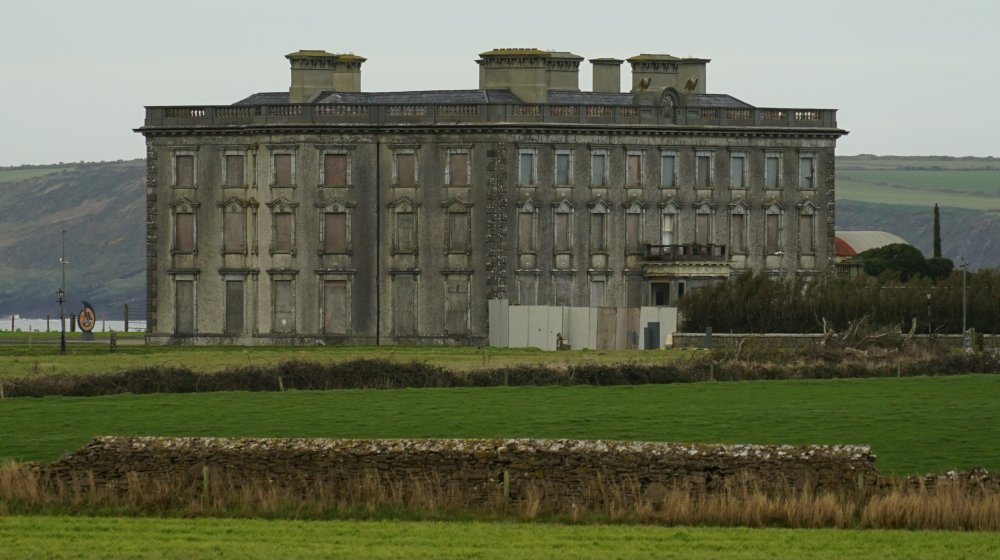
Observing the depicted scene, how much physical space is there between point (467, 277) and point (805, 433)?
56.7 m

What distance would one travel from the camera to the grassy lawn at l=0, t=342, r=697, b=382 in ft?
254

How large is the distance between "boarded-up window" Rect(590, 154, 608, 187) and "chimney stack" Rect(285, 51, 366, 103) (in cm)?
1252

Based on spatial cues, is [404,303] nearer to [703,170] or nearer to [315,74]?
[315,74]

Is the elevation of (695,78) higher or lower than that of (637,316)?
higher

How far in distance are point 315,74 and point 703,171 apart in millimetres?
17594

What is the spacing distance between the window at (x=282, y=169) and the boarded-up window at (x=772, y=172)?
2031 cm

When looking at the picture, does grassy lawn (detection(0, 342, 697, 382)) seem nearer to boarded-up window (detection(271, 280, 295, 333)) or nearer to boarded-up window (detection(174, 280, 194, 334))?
boarded-up window (detection(271, 280, 295, 333))

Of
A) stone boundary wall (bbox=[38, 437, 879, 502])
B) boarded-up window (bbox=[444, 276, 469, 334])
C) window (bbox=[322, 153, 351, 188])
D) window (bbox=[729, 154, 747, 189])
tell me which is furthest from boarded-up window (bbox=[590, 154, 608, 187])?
stone boundary wall (bbox=[38, 437, 879, 502])

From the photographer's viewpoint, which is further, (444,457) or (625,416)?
Answer: (625,416)

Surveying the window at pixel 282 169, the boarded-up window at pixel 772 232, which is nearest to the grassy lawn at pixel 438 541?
the window at pixel 282 169

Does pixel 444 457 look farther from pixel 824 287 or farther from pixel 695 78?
pixel 695 78

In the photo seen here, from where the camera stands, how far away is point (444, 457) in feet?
139

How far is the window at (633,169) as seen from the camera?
11138cm

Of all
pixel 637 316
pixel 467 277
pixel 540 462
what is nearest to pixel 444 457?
pixel 540 462
